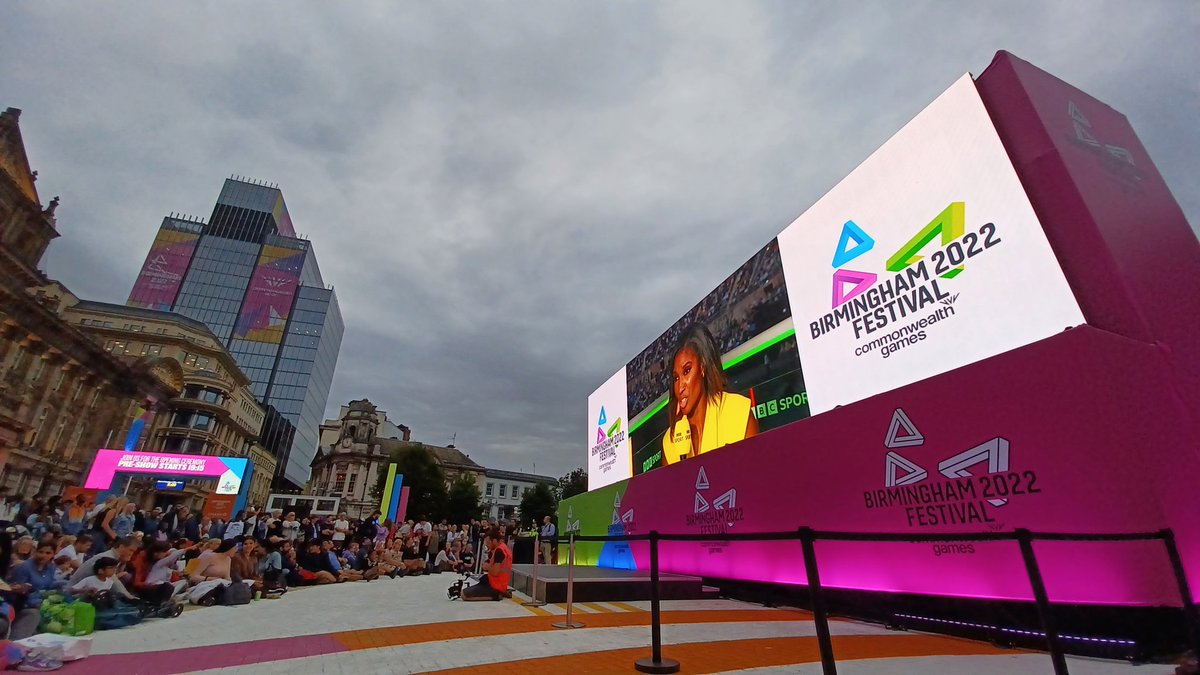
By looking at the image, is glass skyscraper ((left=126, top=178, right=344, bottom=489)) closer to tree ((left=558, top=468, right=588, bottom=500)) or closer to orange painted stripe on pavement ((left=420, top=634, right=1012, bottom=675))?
tree ((left=558, top=468, right=588, bottom=500))

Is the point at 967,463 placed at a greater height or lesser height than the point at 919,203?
lesser

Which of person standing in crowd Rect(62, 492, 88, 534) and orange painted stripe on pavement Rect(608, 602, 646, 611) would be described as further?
person standing in crowd Rect(62, 492, 88, 534)

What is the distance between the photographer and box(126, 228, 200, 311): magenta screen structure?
308 ft

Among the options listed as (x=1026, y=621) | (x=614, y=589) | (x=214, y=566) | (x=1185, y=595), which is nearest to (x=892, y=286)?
(x=1026, y=621)

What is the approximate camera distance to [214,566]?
8.17m

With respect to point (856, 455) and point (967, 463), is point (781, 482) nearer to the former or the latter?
point (856, 455)

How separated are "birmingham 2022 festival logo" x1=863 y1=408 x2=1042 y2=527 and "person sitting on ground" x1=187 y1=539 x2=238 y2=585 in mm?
10109

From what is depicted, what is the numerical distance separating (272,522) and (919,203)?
16808 mm

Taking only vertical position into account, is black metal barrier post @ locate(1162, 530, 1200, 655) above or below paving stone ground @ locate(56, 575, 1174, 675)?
above

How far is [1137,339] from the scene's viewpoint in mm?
4762

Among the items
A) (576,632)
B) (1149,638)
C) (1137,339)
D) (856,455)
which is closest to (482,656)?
(576,632)

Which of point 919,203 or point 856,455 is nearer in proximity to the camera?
point 856,455

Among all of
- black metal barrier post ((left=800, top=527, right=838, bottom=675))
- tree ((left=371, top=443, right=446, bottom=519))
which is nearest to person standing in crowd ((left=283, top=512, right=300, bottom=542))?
black metal barrier post ((left=800, top=527, right=838, bottom=675))

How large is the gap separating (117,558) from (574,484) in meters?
54.0
